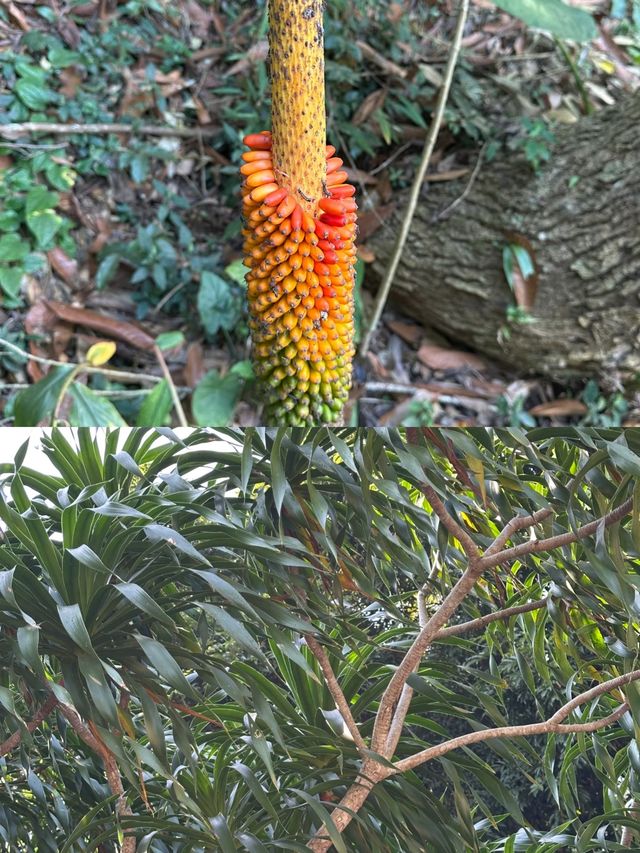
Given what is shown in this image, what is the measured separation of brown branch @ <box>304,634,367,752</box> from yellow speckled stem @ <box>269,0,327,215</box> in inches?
12.3

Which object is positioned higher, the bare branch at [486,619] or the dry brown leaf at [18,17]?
the dry brown leaf at [18,17]

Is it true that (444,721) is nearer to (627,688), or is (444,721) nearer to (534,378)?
(627,688)

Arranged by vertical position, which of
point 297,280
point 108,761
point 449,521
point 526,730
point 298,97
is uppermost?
point 298,97

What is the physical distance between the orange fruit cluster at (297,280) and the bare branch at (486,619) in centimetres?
20

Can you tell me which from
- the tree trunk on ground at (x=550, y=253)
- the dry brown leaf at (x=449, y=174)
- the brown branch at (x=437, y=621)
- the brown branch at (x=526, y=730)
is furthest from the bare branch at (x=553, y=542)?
the dry brown leaf at (x=449, y=174)

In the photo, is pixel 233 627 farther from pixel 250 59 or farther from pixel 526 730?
pixel 250 59

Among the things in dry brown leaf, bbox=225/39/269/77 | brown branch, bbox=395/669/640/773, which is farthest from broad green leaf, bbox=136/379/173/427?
dry brown leaf, bbox=225/39/269/77

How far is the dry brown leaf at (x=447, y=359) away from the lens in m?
0.98

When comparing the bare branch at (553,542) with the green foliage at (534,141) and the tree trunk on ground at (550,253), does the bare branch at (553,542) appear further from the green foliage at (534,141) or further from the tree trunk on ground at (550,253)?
the green foliage at (534,141)

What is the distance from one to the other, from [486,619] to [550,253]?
0.53 meters

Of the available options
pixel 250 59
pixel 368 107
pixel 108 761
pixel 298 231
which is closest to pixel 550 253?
pixel 368 107

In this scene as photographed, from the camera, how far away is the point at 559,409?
38.6 inches

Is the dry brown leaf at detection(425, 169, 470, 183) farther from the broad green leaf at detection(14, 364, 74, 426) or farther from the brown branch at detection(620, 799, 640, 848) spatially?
the brown branch at detection(620, 799, 640, 848)

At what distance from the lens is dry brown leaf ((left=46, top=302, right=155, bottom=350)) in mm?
878
